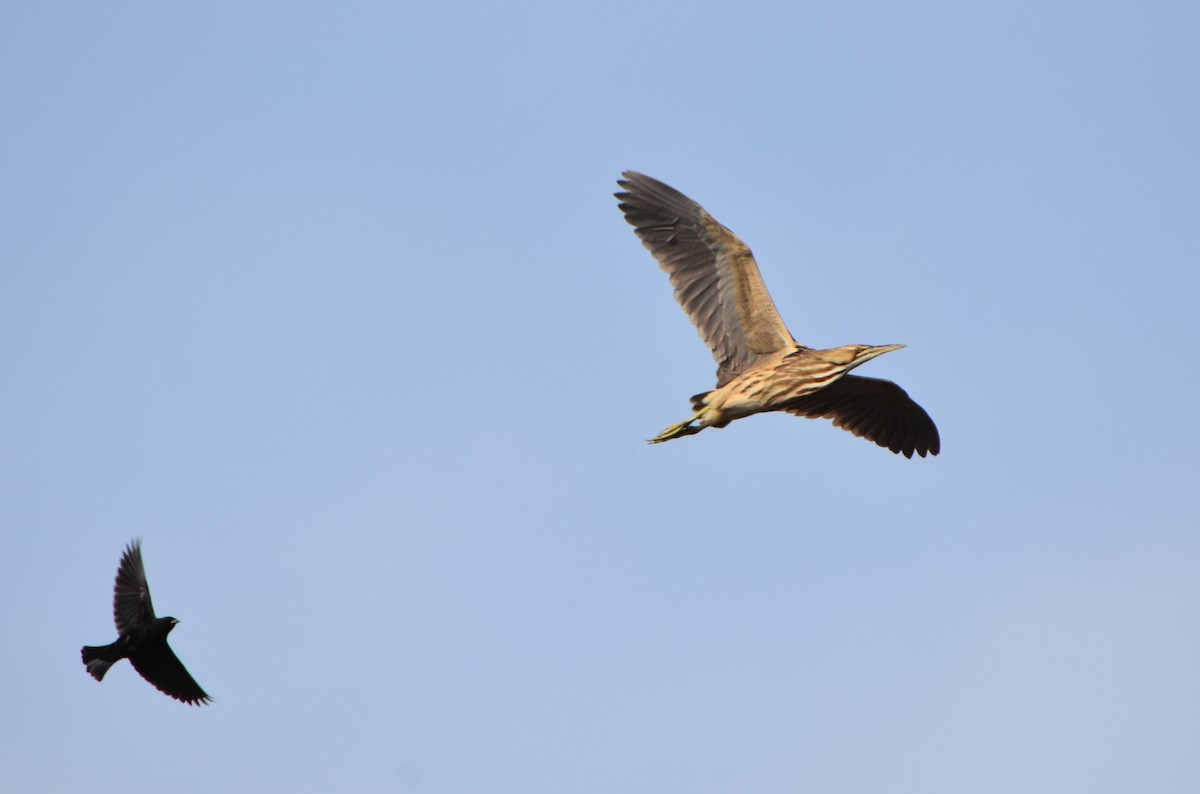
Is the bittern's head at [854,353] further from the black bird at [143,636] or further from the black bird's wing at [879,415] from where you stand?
the black bird at [143,636]

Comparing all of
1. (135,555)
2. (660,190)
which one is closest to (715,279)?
(660,190)

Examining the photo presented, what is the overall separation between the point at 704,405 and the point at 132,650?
7794 millimetres

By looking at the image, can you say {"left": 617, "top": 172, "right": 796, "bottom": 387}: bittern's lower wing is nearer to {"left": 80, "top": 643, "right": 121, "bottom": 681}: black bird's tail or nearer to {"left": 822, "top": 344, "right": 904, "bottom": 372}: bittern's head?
{"left": 822, "top": 344, "right": 904, "bottom": 372}: bittern's head

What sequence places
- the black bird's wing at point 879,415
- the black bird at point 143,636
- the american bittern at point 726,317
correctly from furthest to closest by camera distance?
the black bird at point 143,636 < the black bird's wing at point 879,415 < the american bittern at point 726,317

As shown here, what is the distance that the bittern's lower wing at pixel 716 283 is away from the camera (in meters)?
15.9

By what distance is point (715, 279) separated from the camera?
16.0m

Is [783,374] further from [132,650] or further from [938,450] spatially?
[132,650]

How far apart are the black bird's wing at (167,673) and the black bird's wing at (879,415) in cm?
776

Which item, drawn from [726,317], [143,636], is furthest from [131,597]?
[726,317]

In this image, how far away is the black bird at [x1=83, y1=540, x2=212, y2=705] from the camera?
19516 mm

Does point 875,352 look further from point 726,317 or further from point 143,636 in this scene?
point 143,636

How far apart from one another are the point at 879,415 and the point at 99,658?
29.2 ft

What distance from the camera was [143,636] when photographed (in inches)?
766

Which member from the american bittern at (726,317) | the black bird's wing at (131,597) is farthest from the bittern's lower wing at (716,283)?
the black bird's wing at (131,597)
